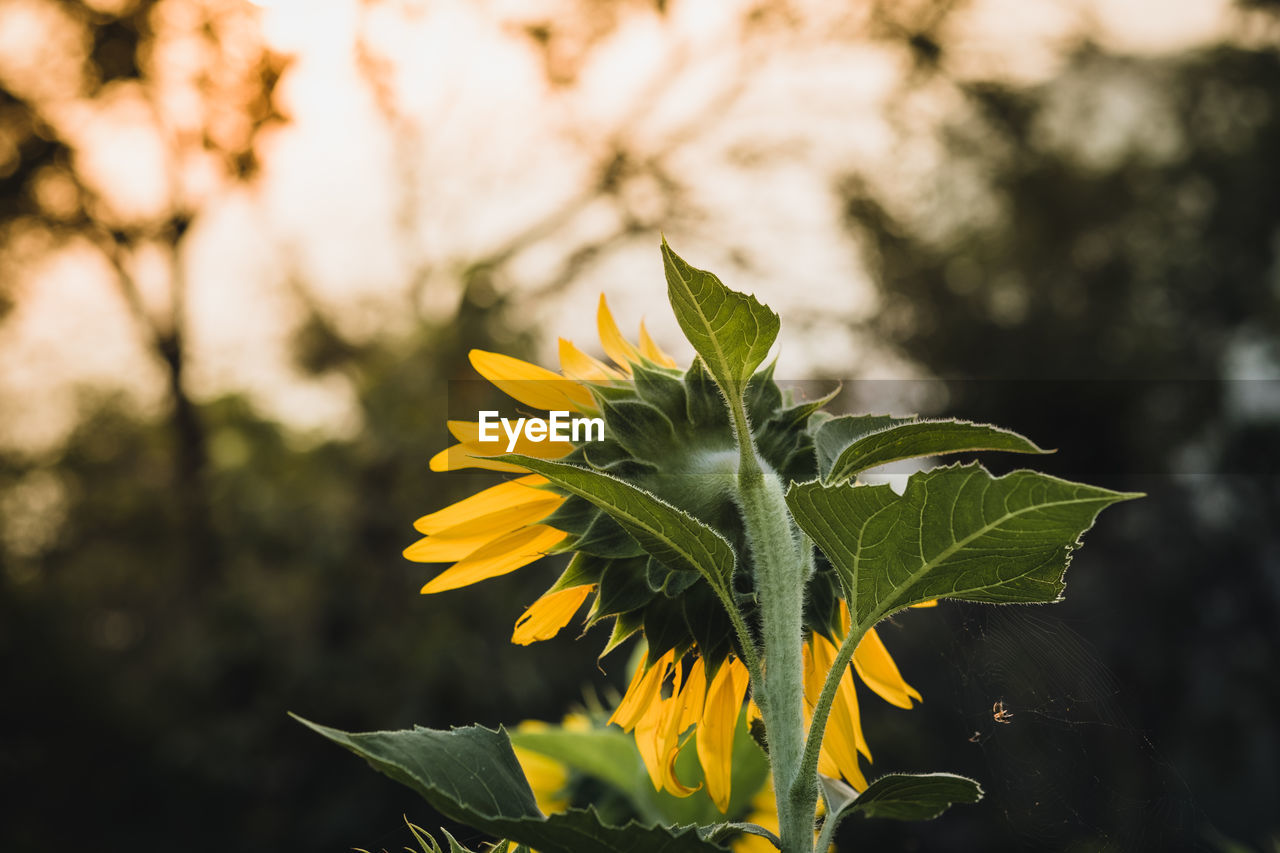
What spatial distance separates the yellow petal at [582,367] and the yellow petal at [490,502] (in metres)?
0.03

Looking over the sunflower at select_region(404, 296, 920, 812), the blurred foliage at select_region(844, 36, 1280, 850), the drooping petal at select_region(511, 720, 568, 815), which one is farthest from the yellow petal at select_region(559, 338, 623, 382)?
the blurred foliage at select_region(844, 36, 1280, 850)

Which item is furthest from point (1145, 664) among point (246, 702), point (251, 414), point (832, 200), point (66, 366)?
point (66, 366)

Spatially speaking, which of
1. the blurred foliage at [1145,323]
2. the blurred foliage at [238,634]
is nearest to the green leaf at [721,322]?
the blurred foliage at [238,634]

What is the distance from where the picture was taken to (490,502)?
27cm

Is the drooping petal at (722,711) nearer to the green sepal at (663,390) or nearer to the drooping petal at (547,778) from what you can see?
the green sepal at (663,390)

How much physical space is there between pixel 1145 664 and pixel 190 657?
335cm

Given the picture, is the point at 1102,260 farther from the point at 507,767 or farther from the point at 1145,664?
the point at 507,767

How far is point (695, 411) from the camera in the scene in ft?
0.77

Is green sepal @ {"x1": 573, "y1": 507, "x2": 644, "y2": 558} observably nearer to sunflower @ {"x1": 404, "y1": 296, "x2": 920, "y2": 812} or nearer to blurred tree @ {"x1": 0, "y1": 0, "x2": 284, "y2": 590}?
sunflower @ {"x1": 404, "y1": 296, "x2": 920, "y2": 812}

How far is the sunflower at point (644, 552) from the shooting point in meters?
0.22

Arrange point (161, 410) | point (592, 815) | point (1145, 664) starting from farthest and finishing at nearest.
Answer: point (161, 410)
point (1145, 664)
point (592, 815)

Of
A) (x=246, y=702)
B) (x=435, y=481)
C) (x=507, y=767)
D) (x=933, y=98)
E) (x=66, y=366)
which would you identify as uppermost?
(x=933, y=98)

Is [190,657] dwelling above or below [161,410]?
below

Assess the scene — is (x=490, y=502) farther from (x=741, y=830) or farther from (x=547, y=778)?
(x=547, y=778)
